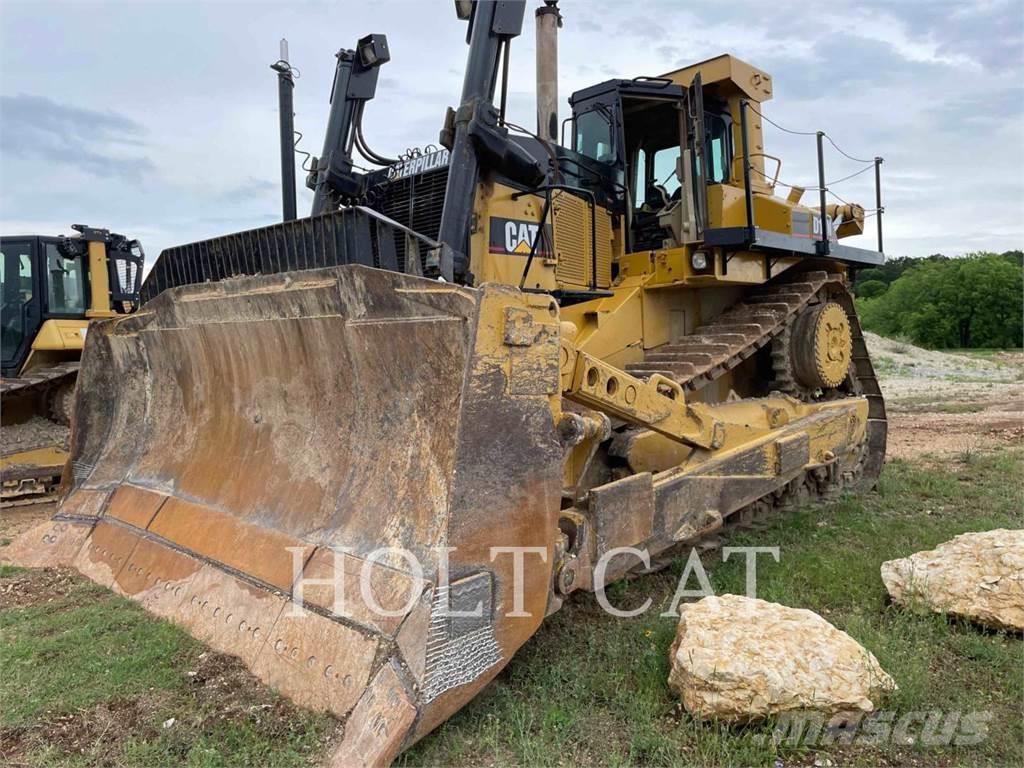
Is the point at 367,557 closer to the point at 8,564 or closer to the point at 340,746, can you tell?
the point at 340,746

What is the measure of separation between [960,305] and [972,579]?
59.7 metres

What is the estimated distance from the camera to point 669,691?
9.85ft

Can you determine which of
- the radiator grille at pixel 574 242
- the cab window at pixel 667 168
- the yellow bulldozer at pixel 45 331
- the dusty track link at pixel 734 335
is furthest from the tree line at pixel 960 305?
the radiator grille at pixel 574 242

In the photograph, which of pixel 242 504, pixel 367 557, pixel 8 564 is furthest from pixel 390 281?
pixel 8 564

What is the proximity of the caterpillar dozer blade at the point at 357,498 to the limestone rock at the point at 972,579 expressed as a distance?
208cm

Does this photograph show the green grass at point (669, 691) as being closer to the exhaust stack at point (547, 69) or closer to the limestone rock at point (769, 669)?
the limestone rock at point (769, 669)

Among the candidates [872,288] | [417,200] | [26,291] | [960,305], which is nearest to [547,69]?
[417,200]

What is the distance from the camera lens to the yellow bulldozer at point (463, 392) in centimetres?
284

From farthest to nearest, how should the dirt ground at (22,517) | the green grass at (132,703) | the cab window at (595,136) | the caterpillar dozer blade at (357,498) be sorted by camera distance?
the dirt ground at (22,517), the cab window at (595,136), the caterpillar dozer blade at (357,498), the green grass at (132,703)

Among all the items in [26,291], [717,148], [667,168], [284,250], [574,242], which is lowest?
[284,250]

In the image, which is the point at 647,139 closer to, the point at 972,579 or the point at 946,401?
the point at 972,579

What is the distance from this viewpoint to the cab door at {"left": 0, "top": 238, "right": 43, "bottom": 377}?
28.9 ft

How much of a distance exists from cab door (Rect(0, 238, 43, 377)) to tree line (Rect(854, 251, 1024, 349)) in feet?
172

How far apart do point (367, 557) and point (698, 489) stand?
201cm
